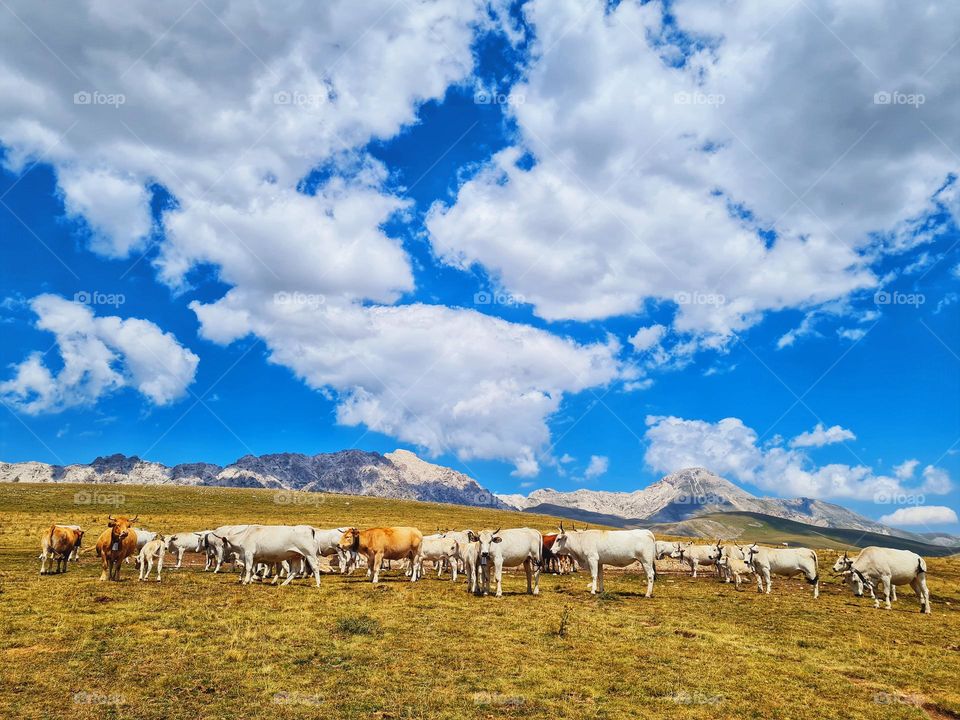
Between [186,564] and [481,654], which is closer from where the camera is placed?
[481,654]

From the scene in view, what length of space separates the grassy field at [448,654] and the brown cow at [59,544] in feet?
9.65

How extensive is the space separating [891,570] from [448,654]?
22011 millimetres

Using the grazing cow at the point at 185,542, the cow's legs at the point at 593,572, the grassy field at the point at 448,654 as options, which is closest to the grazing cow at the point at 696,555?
the grassy field at the point at 448,654

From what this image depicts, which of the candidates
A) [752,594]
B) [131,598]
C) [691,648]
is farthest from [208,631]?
[752,594]

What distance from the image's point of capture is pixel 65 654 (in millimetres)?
13867

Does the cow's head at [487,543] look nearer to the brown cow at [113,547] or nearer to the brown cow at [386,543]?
the brown cow at [386,543]

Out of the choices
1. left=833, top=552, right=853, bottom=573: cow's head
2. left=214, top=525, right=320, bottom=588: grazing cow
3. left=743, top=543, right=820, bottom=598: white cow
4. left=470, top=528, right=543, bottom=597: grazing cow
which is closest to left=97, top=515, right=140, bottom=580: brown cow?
left=214, top=525, right=320, bottom=588: grazing cow

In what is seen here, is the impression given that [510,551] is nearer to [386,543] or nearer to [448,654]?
[386,543]

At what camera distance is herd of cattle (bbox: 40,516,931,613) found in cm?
2431

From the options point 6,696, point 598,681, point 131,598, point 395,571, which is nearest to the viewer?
point 6,696

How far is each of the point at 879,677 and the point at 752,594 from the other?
14161 millimetres

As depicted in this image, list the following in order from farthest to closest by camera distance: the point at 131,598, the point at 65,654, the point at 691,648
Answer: the point at 131,598 → the point at 691,648 → the point at 65,654

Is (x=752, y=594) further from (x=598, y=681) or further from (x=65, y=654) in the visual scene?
(x=65, y=654)

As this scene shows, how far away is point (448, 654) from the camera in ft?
47.9
